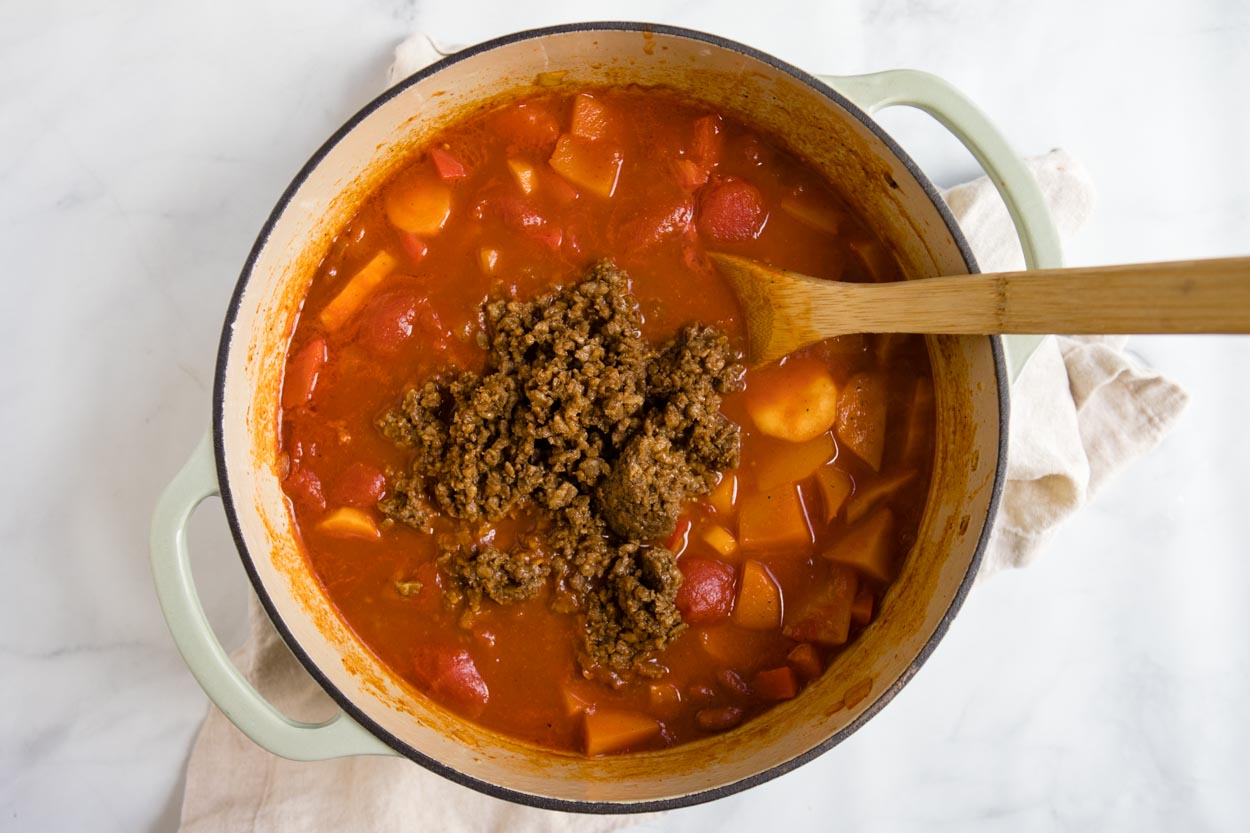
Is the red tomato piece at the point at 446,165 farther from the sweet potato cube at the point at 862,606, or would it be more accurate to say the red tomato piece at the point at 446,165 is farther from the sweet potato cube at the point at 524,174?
the sweet potato cube at the point at 862,606

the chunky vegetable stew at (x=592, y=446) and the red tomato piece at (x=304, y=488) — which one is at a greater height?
the chunky vegetable stew at (x=592, y=446)

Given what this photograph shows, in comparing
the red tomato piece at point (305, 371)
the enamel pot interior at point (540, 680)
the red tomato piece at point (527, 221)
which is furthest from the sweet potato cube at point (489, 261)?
the red tomato piece at point (305, 371)

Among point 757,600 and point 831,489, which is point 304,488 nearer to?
point 757,600

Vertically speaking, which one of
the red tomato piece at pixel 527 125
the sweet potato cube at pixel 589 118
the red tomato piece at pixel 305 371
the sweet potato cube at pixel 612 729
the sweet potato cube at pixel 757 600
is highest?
the sweet potato cube at pixel 589 118

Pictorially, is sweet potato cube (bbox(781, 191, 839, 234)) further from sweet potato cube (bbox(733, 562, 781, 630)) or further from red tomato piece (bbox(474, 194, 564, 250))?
sweet potato cube (bbox(733, 562, 781, 630))

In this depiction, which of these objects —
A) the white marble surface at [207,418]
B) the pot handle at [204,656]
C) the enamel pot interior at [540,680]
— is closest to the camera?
the pot handle at [204,656]

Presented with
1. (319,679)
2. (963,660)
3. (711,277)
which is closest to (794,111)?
(711,277)

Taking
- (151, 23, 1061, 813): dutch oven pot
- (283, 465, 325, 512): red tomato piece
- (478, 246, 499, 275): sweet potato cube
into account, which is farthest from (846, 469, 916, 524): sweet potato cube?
(283, 465, 325, 512): red tomato piece
